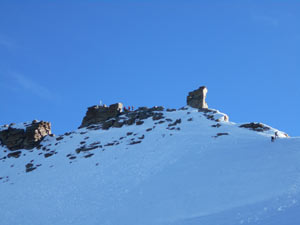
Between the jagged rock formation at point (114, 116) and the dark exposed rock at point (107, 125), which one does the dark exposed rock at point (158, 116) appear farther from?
the dark exposed rock at point (107, 125)

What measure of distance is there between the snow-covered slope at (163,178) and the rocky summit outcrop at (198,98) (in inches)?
286

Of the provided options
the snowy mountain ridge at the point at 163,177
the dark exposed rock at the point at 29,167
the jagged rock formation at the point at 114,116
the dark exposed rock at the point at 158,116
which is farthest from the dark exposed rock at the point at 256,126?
the dark exposed rock at the point at 29,167

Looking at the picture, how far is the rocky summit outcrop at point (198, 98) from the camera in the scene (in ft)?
185

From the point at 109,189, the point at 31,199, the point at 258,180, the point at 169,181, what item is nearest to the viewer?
the point at 258,180

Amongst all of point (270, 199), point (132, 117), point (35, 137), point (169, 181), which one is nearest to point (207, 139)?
point (169, 181)

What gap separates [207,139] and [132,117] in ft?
72.1

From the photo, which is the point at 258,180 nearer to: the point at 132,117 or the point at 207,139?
the point at 207,139

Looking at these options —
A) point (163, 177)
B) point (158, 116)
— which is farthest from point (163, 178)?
point (158, 116)

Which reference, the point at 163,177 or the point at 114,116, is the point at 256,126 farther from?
the point at 114,116

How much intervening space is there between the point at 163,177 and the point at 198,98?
3120 centimetres

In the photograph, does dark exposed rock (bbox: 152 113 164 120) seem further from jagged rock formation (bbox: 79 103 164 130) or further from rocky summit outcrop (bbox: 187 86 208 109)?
rocky summit outcrop (bbox: 187 86 208 109)

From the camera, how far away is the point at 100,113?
6438cm

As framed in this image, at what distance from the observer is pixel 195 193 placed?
22.9 meters

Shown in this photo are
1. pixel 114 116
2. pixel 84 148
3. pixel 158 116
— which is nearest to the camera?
pixel 84 148
